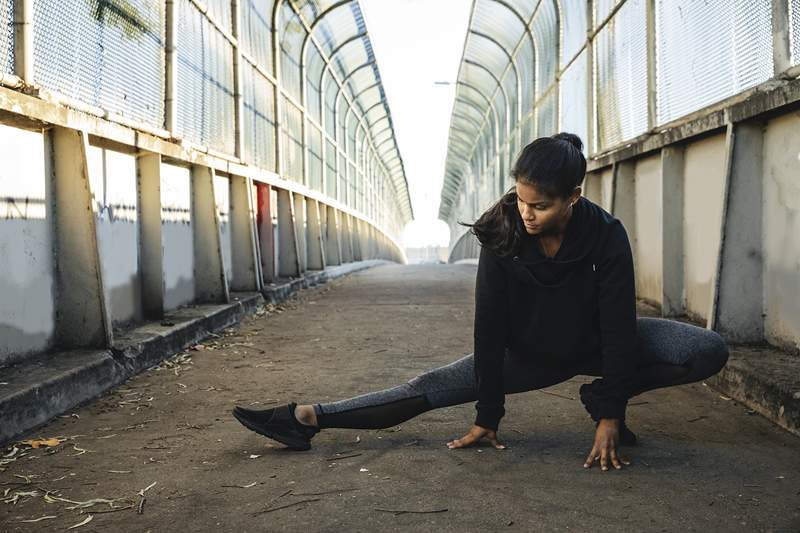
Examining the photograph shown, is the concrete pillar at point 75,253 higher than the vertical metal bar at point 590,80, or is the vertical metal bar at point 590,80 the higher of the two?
the vertical metal bar at point 590,80

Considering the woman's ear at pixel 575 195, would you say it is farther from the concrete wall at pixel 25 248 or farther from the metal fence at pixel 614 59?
the concrete wall at pixel 25 248

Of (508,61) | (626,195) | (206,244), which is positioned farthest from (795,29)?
(508,61)

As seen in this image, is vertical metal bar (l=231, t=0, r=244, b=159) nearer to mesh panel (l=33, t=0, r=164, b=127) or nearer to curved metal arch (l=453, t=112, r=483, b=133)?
mesh panel (l=33, t=0, r=164, b=127)

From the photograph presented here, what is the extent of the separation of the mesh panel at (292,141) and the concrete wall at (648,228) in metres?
7.10

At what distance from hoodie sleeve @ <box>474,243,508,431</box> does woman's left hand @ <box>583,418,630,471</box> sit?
43cm

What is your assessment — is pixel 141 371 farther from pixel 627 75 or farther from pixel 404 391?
pixel 627 75

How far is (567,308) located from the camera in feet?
9.62

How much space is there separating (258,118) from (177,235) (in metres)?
4.21

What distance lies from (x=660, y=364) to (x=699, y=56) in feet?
11.3

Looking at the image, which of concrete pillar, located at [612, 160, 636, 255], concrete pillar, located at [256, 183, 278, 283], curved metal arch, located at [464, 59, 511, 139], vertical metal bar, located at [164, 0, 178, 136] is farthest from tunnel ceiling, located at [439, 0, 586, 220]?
vertical metal bar, located at [164, 0, 178, 136]

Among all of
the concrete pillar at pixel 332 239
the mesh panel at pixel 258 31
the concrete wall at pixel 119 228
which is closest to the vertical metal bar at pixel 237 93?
the mesh panel at pixel 258 31

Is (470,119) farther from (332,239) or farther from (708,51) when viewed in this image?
(708,51)

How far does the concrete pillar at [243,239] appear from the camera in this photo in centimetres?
905

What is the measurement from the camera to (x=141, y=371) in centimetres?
493
